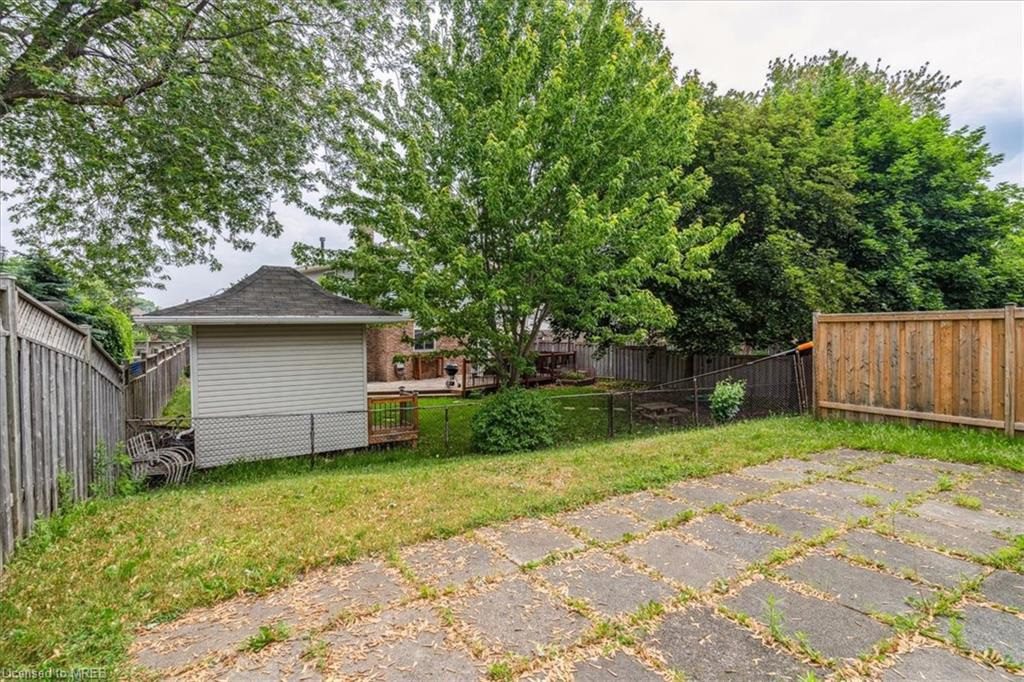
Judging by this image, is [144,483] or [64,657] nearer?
[64,657]

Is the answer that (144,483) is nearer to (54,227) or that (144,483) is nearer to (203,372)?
(203,372)

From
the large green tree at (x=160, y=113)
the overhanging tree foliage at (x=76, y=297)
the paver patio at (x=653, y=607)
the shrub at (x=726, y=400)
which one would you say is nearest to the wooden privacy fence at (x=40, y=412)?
the paver patio at (x=653, y=607)

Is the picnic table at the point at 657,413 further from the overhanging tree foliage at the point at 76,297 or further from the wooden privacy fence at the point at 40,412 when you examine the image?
the overhanging tree foliage at the point at 76,297

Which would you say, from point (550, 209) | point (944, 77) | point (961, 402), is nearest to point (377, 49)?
point (550, 209)

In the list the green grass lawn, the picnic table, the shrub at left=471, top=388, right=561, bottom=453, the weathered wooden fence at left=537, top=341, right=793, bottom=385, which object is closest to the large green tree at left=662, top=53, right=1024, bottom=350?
the weathered wooden fence at left=537, top=341, right=793, bottom=385

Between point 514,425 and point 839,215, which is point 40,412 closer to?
point 514,425

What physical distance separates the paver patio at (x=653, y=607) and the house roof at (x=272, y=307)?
6102mm

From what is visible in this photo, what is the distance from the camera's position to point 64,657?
243cm

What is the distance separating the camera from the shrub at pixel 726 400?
9.45m

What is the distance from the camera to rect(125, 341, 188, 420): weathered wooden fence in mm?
8898

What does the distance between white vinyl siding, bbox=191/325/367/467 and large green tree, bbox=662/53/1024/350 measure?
7309mm

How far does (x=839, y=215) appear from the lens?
1161cm

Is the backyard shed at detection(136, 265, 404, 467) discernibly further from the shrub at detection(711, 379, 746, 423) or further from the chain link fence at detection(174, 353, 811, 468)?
the shrub at detection(711, 379, 746, 423)

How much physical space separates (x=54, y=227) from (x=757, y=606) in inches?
519
